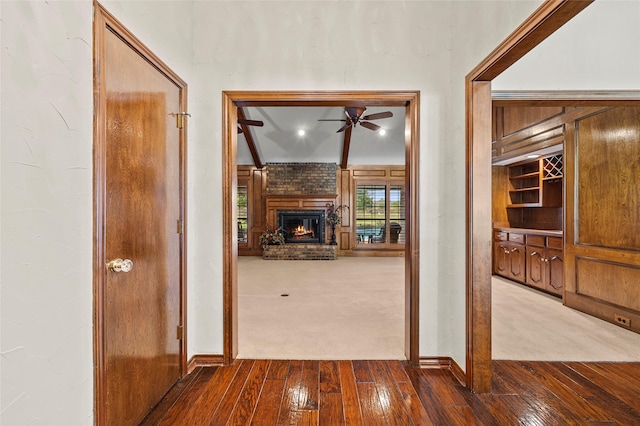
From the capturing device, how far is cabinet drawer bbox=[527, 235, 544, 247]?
4.22 metres

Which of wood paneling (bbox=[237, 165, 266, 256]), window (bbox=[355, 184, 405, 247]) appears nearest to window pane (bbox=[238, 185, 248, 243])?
wood paneling (bbox=[237, 165, 266, 256])

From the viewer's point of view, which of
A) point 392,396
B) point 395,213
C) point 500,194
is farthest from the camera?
point 395,213

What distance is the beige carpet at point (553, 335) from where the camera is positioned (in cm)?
248

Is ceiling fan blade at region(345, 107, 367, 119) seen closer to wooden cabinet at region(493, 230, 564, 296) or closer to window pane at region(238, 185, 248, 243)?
wooden cabinet at region(493, 230, 564, 296)

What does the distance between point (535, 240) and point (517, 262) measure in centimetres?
59

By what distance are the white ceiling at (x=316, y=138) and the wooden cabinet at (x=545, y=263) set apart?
356cm

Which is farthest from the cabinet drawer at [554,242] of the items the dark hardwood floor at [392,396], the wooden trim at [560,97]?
the wooden trim at [560,97]

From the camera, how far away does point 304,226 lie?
8.11 metres

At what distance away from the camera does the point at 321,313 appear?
3.46 m

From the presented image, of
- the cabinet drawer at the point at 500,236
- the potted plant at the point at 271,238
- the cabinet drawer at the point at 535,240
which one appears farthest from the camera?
the potted plant at the point at 271,238

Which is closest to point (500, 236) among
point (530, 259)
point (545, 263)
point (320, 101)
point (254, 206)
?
point (530, 259)

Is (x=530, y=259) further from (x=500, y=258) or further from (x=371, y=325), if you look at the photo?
(x=371, y=325)

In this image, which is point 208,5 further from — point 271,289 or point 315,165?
point 315,165

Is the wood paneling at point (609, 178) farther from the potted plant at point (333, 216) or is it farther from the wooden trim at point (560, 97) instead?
the potted plant at point (333, 216)
